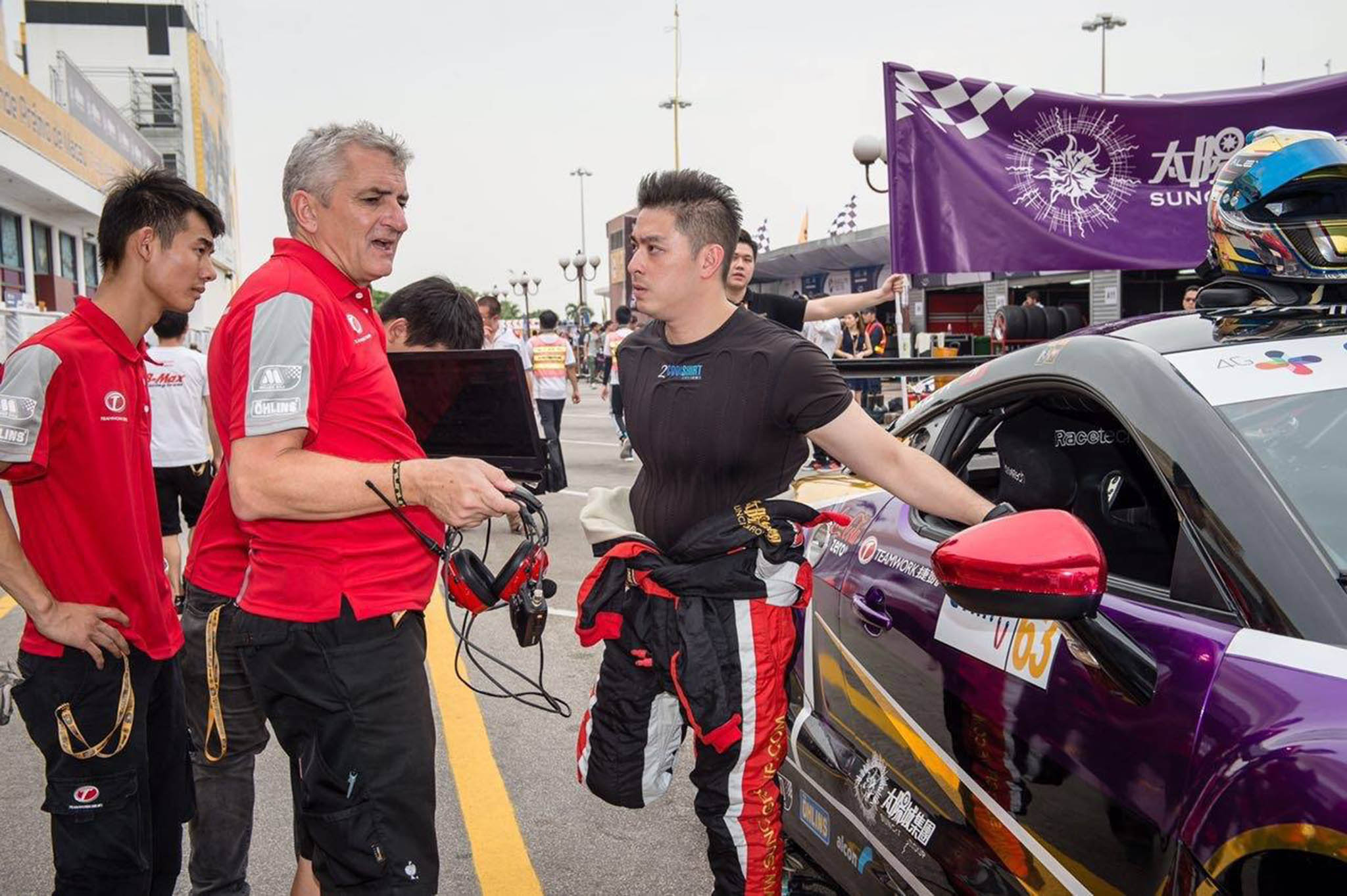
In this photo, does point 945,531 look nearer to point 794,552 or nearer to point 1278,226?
point 794,552

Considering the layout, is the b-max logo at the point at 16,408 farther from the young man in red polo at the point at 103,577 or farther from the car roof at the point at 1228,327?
the car roof at the point at 1228,327

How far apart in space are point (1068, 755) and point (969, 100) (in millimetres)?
3682

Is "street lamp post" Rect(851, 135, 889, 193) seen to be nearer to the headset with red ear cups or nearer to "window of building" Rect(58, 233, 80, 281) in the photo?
the headset with red ear cups

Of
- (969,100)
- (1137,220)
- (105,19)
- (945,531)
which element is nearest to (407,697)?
(945,531)

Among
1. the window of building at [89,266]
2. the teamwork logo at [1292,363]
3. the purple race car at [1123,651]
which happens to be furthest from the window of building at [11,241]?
the teamwork logo at [1292,363]

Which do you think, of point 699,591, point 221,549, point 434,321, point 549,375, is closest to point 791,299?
point 434,321

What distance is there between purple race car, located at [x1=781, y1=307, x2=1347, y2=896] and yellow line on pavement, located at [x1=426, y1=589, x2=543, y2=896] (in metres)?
1.06

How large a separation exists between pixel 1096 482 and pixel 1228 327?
65cm

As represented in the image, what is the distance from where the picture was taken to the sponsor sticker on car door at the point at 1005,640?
1.96m

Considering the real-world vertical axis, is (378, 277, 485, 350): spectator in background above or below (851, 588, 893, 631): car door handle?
above

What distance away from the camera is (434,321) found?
11.1 ft

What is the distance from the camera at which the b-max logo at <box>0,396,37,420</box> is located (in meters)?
2.42

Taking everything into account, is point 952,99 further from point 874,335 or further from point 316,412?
point 874,335

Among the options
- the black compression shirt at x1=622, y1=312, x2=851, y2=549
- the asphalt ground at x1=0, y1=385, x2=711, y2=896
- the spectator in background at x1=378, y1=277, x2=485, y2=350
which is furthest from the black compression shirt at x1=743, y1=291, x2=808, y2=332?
the black compression shirt at x1=622, y1=312, x2=851, y2=549
